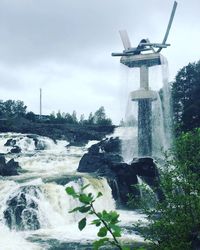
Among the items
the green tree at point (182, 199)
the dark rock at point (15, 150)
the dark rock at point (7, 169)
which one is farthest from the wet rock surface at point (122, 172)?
the green tree at point (182, 199)

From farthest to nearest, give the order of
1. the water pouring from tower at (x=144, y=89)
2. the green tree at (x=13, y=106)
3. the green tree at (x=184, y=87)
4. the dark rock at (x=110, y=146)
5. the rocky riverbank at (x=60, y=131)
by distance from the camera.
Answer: the green tree at (x=13, y=106), the green tree at (x=184, y=87), the rocky riverbank at (x=60, y=131), the dark rock at (x=110, y=146), the water pouring from tower at (x=144, y=89)

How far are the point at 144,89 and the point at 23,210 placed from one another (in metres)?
21.5

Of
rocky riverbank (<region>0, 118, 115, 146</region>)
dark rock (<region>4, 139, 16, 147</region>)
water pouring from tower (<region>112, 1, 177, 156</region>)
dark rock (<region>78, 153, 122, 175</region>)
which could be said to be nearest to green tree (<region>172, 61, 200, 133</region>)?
rocky riverbank (<region>0, 118, 115, 146</region>)

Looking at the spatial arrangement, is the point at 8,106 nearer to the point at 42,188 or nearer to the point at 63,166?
the point at 63,166

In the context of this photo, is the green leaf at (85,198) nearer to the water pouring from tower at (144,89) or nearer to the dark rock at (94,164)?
the dark rock at (94,164)

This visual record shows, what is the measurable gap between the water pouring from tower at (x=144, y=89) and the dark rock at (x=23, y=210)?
1896cm

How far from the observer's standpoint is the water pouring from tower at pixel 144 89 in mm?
41125

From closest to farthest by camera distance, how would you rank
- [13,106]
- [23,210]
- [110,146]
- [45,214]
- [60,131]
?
1. [23,210]
2. [45,214]
3. [110,146]
4. [60,131]
5. [13,106]

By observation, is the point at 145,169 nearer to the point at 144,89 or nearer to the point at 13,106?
the point at 144,89

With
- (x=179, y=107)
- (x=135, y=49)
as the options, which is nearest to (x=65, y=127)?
(x=179, y=107)

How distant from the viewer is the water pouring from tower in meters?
41.1

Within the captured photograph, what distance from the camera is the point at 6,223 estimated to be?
71.9ft

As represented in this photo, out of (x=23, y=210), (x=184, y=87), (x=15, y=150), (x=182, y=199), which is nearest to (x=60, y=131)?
(x=15, y=150)

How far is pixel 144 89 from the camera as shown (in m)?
41.3
